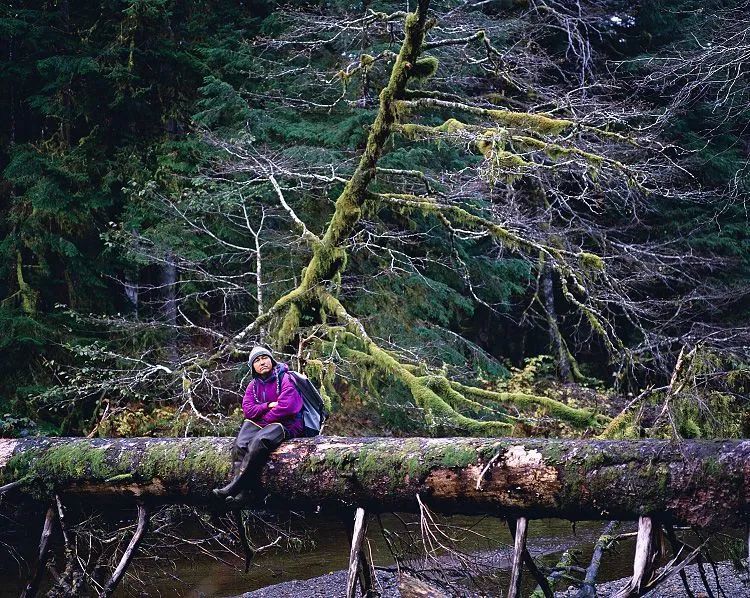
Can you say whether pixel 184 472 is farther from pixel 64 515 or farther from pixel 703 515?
pixel 703 515

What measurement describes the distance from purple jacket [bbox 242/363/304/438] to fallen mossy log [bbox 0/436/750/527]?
0.76 ft

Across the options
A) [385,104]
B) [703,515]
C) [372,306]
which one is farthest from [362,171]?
[703,515]

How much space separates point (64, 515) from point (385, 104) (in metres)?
7.15

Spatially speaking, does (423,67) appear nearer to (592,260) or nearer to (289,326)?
(592,260)

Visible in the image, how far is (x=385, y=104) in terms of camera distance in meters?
11.0

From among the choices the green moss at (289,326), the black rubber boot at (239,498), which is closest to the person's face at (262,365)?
the black rubber boot at (239,498)

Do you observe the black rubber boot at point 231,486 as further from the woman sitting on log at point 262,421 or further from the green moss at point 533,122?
the green moss at point 533,122

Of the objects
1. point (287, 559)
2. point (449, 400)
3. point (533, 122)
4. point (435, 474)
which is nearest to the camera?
point (435, 474)

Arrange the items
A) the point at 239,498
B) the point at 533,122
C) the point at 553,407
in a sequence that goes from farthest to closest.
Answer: the point at 533,122 → the point at 553,407 → the point at 239,498

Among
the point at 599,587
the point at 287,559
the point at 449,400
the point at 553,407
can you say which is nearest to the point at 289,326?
the point at 449,400

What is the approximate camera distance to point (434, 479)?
5.61 metres

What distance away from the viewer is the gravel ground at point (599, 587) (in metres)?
8.30

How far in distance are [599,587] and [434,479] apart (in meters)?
4.42

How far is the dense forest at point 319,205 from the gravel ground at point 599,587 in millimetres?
2017
